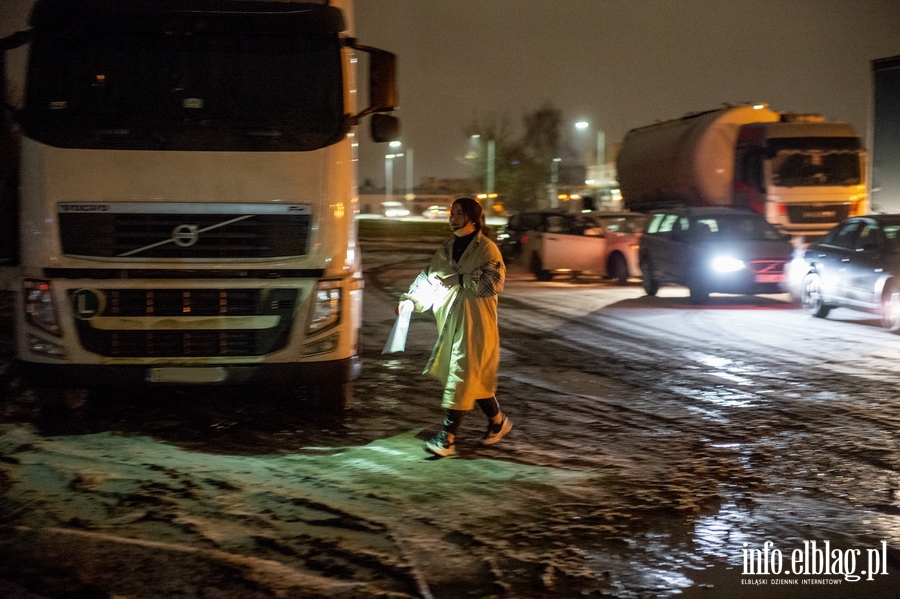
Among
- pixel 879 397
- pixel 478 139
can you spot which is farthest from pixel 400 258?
pixel 478 139

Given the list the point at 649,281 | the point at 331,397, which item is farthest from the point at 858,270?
the point at 331,397

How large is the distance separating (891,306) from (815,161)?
36.3 ft

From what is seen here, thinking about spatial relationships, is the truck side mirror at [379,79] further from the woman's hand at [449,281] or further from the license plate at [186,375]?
the license plate at [186,375]

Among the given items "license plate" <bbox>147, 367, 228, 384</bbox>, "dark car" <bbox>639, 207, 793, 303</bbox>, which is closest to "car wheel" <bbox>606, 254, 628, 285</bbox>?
"dark car" <bbox>639, 207, 793, 303</bbox>

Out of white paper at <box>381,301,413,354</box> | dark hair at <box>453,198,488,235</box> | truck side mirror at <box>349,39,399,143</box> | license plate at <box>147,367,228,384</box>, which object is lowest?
license plate at <box>147,367,228,384</box>

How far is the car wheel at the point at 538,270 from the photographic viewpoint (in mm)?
22891

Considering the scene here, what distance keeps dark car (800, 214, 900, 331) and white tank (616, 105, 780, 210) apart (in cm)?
947

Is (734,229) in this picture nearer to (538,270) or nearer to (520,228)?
(538,270)

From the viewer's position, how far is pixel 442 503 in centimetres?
596

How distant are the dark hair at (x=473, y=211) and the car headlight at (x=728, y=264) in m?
11.1

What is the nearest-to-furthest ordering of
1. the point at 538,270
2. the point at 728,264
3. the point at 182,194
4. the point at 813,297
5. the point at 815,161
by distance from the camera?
1. the point at 182,194
2. the point at 813,297
3. the point at 728,264
4. the point at 538,270
5. the point at 815,161

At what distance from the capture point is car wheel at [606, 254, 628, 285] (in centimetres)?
2177

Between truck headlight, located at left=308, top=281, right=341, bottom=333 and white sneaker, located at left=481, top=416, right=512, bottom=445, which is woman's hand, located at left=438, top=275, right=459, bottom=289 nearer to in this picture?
truck headlight, located at left=308, top=281, right=341, bottom=333

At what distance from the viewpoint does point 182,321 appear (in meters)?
7.37
